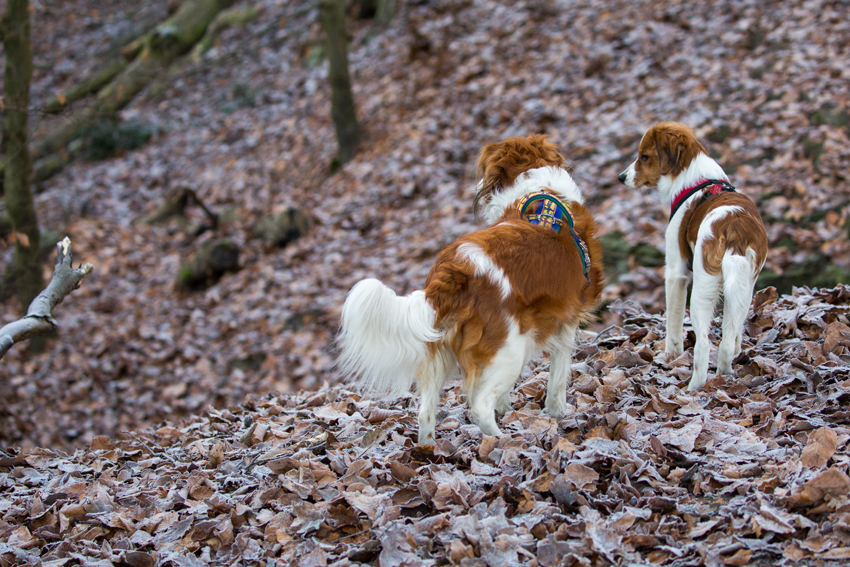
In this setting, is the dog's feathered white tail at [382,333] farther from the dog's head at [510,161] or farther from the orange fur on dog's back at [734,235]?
the orange fur on dog's back at [734,235]

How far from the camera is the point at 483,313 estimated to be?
3377mm

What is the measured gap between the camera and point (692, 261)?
448 centimetres

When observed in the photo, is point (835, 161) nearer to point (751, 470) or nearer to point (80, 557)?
point (751, 470)

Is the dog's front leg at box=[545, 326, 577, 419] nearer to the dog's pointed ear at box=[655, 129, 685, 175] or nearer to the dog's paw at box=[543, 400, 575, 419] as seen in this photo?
the dog's paw at box=[543, 400, 575, 419]

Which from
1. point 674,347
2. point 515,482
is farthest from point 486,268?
point 674,347

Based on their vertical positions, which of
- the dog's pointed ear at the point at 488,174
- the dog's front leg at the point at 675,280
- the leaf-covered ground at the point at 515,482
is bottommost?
the leaf-covered ground at the point at 515,482

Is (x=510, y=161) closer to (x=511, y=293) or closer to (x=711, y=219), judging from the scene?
(x=511, y=293)

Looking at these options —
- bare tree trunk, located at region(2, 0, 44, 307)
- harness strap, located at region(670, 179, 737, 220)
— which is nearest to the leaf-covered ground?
harness strap, located at region(670, 179, 737, 220)

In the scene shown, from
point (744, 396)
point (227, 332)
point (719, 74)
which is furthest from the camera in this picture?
point (719, 74)

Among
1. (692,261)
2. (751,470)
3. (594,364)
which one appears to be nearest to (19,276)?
(594,364)

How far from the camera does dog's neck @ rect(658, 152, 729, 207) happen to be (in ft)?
15.0

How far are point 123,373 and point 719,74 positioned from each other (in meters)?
9.61

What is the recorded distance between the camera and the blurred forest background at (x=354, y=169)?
7906mm

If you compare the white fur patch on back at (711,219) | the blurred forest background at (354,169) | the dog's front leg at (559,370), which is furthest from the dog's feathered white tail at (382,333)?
the blurred forest background at (354,169)
